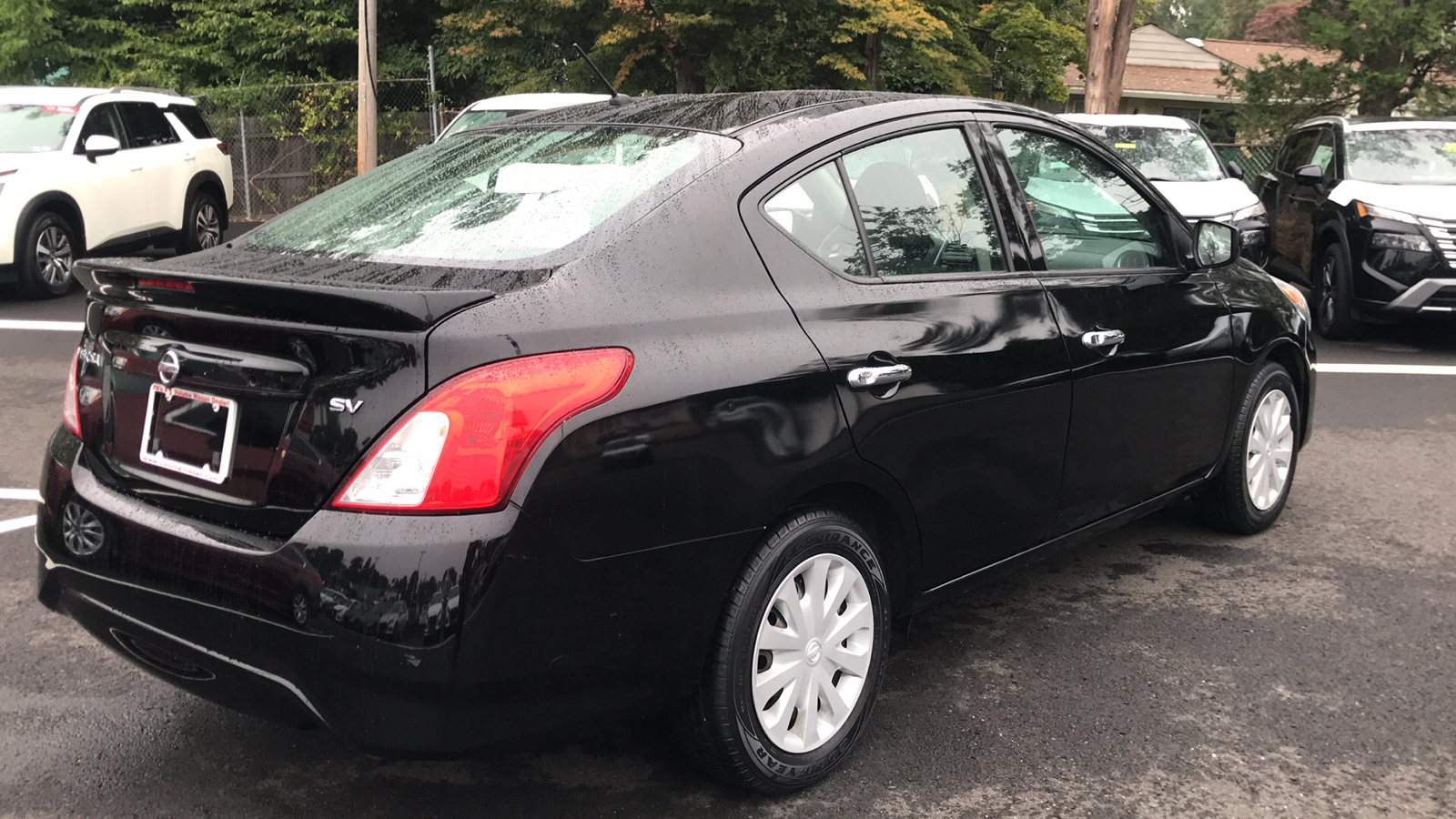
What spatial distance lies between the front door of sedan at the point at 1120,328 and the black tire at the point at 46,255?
32.5 ft

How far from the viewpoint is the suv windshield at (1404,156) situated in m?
10.0

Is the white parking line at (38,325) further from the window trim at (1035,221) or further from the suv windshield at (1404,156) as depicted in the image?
the suv windshield at (1404,156)

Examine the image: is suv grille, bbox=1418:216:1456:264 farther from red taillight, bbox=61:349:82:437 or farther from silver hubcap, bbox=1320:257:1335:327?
red taillight, bbox=61:349:82:437

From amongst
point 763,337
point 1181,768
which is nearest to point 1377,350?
point 1181,768

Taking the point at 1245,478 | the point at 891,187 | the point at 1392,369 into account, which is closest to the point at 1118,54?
the point at 1392,369

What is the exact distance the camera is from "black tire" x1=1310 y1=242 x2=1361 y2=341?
9844 millimetres

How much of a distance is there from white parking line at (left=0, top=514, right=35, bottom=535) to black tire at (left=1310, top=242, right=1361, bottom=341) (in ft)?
29.4

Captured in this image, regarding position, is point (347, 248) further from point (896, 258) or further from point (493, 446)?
point (896, 258)

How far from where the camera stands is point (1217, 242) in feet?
14.8

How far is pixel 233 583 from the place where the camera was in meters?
2.46

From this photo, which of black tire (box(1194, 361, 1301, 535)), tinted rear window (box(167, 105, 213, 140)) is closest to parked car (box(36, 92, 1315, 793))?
black tire (box(1194, 361, 1301, 535))

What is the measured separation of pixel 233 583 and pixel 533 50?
23275 millimetres

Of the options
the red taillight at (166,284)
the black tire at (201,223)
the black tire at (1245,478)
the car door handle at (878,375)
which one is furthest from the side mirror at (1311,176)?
the black tire at (201,223)

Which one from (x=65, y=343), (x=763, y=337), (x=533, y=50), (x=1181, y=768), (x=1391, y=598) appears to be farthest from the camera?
(x=533, y=50)
